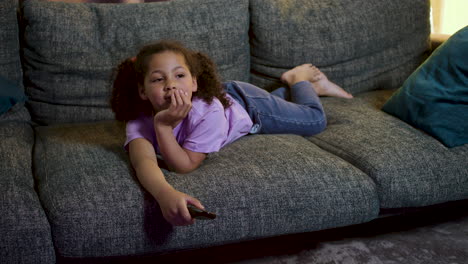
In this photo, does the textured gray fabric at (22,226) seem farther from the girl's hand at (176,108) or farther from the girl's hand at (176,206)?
A: the girl's hand at (176,108)

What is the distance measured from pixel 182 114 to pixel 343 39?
1.05 meters

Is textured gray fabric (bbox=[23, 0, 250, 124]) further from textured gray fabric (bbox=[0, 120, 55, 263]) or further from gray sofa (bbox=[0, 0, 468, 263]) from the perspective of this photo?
textured gray fabric (bbox=[0, 120, 55, 263])

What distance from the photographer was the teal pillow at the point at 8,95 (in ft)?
6.40

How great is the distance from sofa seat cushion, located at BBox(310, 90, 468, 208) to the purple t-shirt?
1.29 ft

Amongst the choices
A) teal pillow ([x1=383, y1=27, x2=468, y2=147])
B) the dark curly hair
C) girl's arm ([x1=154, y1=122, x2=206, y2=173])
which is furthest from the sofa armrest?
girl's arm ([x1=154, y1=122, x2=206, y2=173])

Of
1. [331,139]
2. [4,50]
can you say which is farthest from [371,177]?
[4,50]

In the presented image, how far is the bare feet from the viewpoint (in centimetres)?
223

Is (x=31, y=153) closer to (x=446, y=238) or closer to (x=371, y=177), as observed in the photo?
(x=371, y=177)

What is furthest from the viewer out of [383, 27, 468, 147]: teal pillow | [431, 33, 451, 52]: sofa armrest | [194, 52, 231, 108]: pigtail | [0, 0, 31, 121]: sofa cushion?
[431, 33, 451, 52]: sofa armrest

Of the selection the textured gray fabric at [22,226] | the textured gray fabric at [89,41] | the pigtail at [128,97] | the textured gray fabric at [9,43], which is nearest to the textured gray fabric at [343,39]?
the textured gray fabric at [89,41]

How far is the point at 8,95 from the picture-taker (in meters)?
1.96

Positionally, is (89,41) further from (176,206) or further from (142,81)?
(176,206)

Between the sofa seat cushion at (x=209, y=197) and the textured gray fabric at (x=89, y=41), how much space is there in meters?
0.34

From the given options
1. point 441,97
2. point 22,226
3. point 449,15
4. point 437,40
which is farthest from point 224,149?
point 449,15
